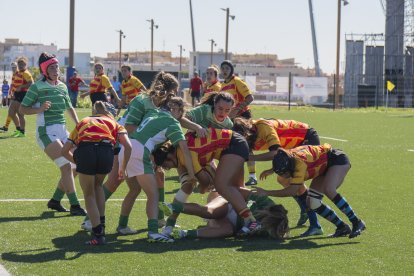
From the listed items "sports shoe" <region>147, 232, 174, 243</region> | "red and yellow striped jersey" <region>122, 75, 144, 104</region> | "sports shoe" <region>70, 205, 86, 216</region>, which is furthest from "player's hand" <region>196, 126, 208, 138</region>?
"red and yellow striped jersey" <region>122, 75, 144, 104</region>

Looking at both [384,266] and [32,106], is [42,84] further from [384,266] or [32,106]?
[384,266]

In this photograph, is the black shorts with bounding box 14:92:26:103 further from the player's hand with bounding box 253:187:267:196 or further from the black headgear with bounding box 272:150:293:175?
the black headgear with bounding box 272:150:293:175

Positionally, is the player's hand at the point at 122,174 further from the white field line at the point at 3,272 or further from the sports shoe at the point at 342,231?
the sports shoe at the point at 342,231

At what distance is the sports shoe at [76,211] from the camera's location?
962cm

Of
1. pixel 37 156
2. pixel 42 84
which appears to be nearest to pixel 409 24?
pixel 37 156

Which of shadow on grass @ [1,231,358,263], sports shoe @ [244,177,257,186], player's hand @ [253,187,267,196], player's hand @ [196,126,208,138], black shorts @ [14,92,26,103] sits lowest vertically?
shadow on grass @ [1,231,358,263]

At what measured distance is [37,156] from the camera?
53.3 ft

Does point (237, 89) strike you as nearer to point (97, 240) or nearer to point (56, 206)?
point (56, 206)

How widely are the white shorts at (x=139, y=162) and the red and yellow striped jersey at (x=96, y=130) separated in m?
0.28

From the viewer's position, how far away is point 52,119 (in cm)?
995

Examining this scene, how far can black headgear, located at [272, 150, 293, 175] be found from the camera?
316 inches

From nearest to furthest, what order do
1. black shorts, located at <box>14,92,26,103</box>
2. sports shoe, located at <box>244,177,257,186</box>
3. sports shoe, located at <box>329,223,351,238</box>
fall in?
sports shoe, located at <box>329,223,351,238</box> → sports shoe, located at <box>244,177,257,186</box> → black shorts, located at <box>14,92,26,103</box>

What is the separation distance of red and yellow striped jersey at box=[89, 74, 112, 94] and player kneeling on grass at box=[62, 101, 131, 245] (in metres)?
14.3

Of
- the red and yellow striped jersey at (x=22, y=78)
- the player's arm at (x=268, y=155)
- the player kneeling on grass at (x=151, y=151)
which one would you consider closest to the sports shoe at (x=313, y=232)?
the player's arm at (x=268, y=155)
